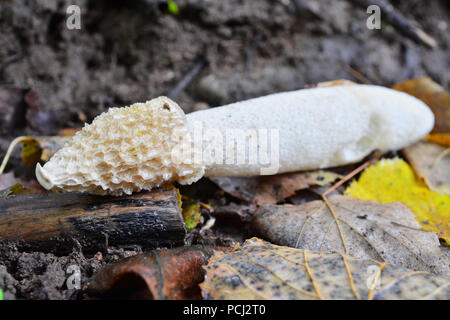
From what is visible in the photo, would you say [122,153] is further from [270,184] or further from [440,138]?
[440,138]

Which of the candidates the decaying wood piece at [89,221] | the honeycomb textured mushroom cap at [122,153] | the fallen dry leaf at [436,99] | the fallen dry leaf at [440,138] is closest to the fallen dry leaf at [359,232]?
the decaying wood piece at [89,221]

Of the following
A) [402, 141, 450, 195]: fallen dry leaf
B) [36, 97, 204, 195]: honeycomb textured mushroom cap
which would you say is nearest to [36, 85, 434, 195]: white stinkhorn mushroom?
[36, 97, 204, 195]: honeycomb textured mushroom cap

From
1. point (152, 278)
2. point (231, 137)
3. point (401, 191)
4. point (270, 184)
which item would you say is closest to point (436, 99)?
point (401, 191)

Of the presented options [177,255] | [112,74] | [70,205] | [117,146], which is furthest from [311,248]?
[112,74]

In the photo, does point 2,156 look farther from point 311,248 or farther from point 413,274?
point 413,274

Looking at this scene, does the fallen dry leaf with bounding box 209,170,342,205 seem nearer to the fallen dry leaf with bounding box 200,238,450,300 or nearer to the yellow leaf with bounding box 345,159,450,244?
the yellow leaf with bounding box 345,159,450,244

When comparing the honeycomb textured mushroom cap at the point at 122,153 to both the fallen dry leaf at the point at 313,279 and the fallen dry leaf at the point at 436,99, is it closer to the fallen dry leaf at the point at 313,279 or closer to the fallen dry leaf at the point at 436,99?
the fallen dry leaf at the point at 313,279
